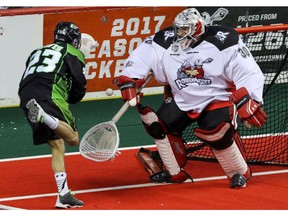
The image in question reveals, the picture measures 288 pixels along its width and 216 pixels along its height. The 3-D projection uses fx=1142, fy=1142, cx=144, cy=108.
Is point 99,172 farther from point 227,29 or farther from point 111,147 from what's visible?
point 227,29

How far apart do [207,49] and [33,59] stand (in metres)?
1.43

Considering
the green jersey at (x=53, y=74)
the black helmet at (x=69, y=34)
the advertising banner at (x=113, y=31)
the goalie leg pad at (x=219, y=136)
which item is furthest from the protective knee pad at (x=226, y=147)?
the advertising banner at (x=113, y=31)

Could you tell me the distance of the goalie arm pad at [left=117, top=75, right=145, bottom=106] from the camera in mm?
9492

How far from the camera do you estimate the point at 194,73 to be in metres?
9.45

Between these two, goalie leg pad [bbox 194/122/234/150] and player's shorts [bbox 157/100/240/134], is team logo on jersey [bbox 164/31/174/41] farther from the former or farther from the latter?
goalie leg pad [bbox 194/122/234/150]

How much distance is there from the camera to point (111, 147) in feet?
30.6

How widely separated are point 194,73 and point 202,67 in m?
0.09

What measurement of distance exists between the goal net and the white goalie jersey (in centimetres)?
77

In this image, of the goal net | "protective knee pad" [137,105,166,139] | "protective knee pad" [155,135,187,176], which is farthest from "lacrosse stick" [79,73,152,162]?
the goal net

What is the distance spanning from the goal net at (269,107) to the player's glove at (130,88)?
3.72 ft

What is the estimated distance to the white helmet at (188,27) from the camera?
9320 millimetres

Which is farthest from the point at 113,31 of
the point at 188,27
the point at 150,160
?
the point at 188,27

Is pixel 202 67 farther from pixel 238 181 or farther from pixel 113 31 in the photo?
pixel 113 31
